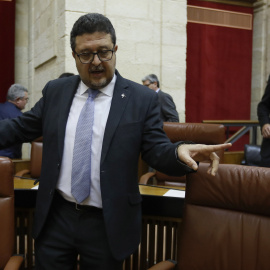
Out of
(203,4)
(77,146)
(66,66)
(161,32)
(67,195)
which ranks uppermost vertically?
(203,4)

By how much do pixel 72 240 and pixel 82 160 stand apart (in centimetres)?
31

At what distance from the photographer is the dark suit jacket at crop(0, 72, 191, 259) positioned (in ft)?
4.52

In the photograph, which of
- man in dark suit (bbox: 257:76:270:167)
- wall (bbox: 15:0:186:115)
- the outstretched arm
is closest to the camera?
the outstretched arm

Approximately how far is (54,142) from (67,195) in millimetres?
207

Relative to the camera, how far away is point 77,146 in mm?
1399

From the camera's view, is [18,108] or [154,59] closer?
[18,108]

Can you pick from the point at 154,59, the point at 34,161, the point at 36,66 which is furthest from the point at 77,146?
the point at 36,66

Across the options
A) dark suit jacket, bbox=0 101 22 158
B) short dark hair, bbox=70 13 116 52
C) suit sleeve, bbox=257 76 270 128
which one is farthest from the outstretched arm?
dark suit jacket, bbox=0 101 22 158

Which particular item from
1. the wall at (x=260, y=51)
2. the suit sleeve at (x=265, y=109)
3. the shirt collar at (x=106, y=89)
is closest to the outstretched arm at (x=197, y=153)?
the shirt collar at (x=106, y=89)

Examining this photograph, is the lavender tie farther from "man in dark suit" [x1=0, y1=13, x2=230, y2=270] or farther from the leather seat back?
the leather seat back

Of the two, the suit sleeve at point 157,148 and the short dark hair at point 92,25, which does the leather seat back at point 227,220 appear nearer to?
the suit sleeve at point 157,148

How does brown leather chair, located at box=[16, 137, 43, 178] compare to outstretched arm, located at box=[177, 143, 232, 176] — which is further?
brown leather chair, located at box=[16, 137, 43, 178]

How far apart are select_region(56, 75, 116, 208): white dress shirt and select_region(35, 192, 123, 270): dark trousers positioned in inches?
2.0

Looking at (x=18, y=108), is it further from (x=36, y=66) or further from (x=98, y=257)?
(x=98, y=257)
